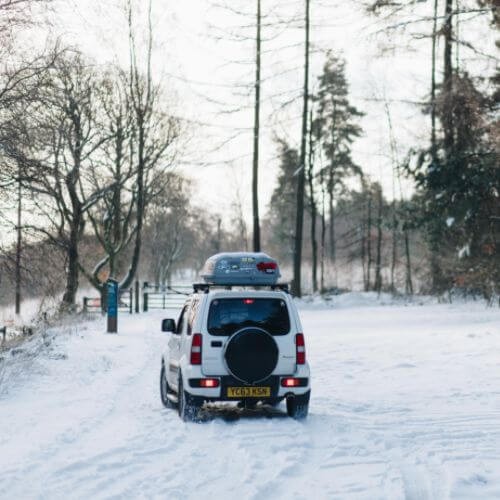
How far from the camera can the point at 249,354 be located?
10.5 m

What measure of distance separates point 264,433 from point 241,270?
3.26 meters

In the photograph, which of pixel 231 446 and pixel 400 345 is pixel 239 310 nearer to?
pixel 231 446

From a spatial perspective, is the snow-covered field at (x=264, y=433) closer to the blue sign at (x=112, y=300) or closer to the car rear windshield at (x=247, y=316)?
the car rear windshield at (x=247, y=316)

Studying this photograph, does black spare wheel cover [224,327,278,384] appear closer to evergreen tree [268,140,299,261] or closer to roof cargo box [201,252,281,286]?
roof cargo box [201,252,281,286]

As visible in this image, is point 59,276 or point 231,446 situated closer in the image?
point 231,446

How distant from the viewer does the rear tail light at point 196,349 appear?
34.7 ft

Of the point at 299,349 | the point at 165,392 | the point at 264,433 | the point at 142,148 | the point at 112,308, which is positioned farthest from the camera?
the point at 142,148

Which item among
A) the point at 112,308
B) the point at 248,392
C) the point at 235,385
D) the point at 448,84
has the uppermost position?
the point at 448,84

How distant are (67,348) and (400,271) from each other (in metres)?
47.5

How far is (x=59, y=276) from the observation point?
17.2 meters

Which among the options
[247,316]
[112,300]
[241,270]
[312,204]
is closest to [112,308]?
[112,300]

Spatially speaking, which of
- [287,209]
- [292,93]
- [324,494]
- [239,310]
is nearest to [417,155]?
[292,93]

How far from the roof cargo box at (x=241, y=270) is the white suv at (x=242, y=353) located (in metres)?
0.80

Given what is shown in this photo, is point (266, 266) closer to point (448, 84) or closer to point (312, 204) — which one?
point (448, 84)
